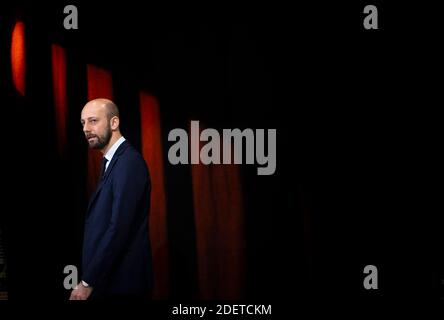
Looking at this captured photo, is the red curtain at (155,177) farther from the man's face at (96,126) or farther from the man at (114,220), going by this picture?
the man's face at (96,126)

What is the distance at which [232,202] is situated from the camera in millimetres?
2818

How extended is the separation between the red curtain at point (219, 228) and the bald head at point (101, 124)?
1.72 ft

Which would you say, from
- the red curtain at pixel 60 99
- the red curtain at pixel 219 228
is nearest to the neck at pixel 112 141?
the red curtain at pixel 60 99

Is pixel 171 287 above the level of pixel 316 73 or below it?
below

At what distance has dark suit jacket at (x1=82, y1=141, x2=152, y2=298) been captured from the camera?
8.18 ft

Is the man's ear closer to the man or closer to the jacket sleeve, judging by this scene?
the man

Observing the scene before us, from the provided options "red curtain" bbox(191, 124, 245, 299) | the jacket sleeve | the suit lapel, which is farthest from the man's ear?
"red curtain" bbox(191, 124, 245, 299)

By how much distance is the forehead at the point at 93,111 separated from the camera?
2.74 meters

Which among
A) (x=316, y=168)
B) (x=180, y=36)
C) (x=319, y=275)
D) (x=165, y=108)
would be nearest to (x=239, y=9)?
(x=180, y=36)

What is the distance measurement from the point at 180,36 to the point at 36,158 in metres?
1.16

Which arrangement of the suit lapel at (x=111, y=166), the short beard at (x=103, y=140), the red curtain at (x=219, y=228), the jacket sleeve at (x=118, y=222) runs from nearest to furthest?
the jacket sleeve at (x=118, y=222) → the suit lapel at (x=111, y=166) → the short beard at (x=103, y=140) → the red curtain at (x=219, y=228)

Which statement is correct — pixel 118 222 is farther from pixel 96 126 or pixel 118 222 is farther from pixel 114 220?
pixel 96 126

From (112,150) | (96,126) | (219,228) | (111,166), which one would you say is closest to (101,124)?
(96,126)

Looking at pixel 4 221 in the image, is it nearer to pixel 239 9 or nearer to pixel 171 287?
pixel 171 287
